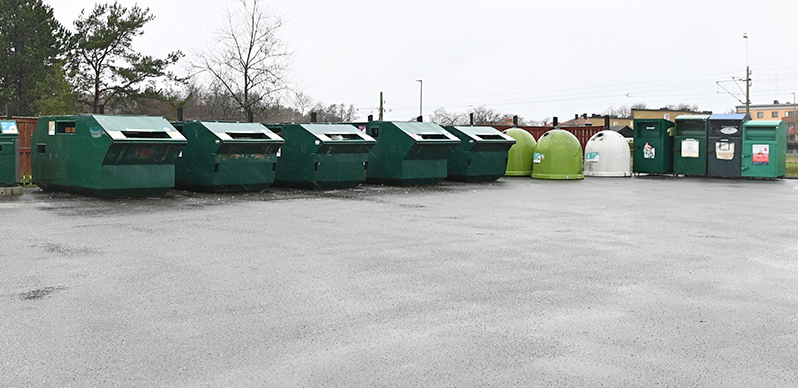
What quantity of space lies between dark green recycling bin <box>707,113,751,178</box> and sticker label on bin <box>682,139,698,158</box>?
0.42 m

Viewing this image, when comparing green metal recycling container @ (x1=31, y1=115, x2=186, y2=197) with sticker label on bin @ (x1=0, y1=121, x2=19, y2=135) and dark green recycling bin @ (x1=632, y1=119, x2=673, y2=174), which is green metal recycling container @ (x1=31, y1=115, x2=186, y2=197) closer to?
sticker label on bin @ (x1=0, y1=121, x2=19, y2=135)

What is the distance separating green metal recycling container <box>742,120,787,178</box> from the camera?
818 inches

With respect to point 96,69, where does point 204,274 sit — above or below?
below

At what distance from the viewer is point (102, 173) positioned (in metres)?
12.3

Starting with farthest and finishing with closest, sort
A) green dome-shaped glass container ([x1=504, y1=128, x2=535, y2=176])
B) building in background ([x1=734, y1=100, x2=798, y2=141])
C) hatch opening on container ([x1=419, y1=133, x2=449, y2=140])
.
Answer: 1. building in background ([x1=734, y1=100, x2=798, y2=141])
2. green dome-shaped glass container ([x1=504, y1=128, x2=535, y2=176])
3. hatch opening on container ([x1=419, y1=133, x2=449, y2=140])

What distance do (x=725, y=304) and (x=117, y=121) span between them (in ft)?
34.9

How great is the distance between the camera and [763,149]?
68.5ft

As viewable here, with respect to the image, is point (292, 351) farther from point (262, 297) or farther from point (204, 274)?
point (204, 274)

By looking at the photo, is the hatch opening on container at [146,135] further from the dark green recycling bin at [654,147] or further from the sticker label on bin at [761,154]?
the sticker label on bin at [761,154]

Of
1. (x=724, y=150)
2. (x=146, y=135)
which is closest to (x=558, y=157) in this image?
(x=724, y=150)

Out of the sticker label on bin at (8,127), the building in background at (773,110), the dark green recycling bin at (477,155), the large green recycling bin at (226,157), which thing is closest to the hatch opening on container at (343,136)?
the large green recycling bin at (226,157)

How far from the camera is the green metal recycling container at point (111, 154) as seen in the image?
12305 millimetres

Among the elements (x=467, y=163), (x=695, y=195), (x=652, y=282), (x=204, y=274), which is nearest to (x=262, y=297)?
(x=204, y=274)

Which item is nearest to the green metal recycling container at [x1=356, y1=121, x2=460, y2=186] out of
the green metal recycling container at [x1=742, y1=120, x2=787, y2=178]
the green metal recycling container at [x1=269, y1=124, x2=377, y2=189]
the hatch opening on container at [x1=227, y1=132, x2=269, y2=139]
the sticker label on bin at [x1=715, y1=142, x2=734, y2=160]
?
the green metal recycling container at [x1=269, y1=124, x2=377, y2=189]
